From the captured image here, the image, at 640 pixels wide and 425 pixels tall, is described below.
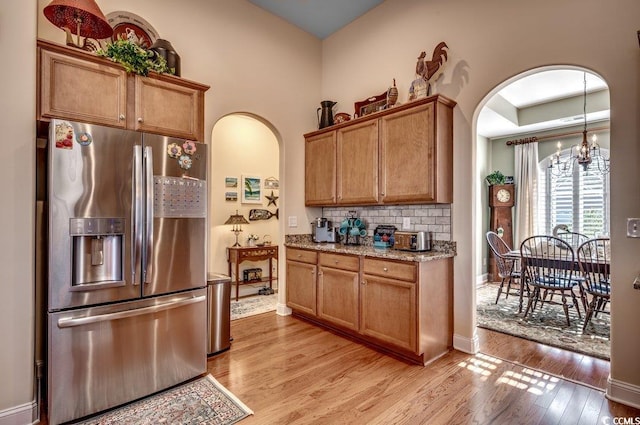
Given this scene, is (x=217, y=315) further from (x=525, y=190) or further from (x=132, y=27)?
(x=525, y=190)

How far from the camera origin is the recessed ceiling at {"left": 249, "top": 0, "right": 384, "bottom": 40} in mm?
3857

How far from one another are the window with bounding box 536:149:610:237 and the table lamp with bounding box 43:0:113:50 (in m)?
6.65

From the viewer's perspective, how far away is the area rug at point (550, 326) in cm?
315

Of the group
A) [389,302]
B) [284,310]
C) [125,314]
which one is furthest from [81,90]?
[284,310]

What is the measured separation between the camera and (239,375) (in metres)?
2.59

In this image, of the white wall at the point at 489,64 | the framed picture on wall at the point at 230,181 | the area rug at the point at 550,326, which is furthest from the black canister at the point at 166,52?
the area rug at the point at 550,326

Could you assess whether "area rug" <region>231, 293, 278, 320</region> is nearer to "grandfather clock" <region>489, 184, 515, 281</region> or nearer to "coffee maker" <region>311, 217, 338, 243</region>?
"coffee maker" <region>311, 217, 338, 243</region>

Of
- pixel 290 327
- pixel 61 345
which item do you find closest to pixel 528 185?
pixel 290 327

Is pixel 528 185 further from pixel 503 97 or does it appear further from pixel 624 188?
pixel 624 188

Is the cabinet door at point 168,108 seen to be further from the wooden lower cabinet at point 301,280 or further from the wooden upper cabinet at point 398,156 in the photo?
the wooden lower cabinet at point 301,280

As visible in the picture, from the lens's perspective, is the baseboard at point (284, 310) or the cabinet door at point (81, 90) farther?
the baseboard at point (284, 310)

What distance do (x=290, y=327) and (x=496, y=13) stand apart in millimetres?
3745

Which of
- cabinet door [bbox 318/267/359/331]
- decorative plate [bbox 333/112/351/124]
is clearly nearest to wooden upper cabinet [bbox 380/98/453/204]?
decorative plate [bbox 333/112/351/124]

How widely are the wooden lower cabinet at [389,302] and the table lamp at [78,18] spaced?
9.13 ft
